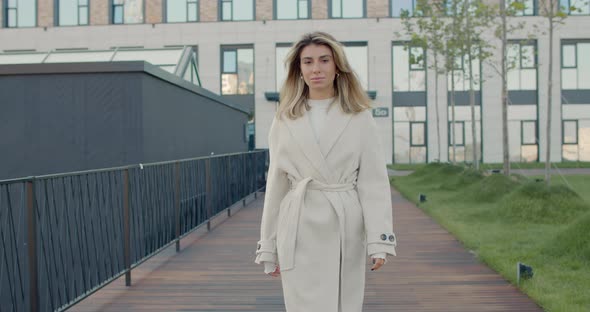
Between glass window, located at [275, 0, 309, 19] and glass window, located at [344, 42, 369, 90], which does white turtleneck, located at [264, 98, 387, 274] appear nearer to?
glass window, located at [344, 42, 369, 90]

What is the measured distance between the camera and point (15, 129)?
359 inches

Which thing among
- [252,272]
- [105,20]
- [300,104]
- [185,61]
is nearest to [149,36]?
[105,20]

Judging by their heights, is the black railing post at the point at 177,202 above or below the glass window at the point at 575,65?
below

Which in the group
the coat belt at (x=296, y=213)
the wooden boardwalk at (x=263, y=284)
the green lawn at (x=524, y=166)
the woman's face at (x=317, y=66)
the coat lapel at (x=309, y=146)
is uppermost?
the woman's face at (x=317, y=66)

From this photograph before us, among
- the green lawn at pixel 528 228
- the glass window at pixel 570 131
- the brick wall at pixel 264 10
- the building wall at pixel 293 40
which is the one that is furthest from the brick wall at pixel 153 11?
the glass window at pixel 570 131

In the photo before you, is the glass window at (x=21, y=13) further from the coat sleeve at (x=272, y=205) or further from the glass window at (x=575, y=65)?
the coat sleeve at (x=272, y=205)

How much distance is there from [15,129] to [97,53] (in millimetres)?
5449

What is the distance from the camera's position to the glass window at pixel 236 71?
3456cm

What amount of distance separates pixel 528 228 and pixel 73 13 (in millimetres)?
30190

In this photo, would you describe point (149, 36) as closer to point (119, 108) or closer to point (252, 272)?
point (119, 108)

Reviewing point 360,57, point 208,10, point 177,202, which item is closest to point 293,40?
point 360,57

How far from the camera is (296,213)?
3.09 m

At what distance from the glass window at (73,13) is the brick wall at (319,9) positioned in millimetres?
11607

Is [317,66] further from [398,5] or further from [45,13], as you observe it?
[45,13]
